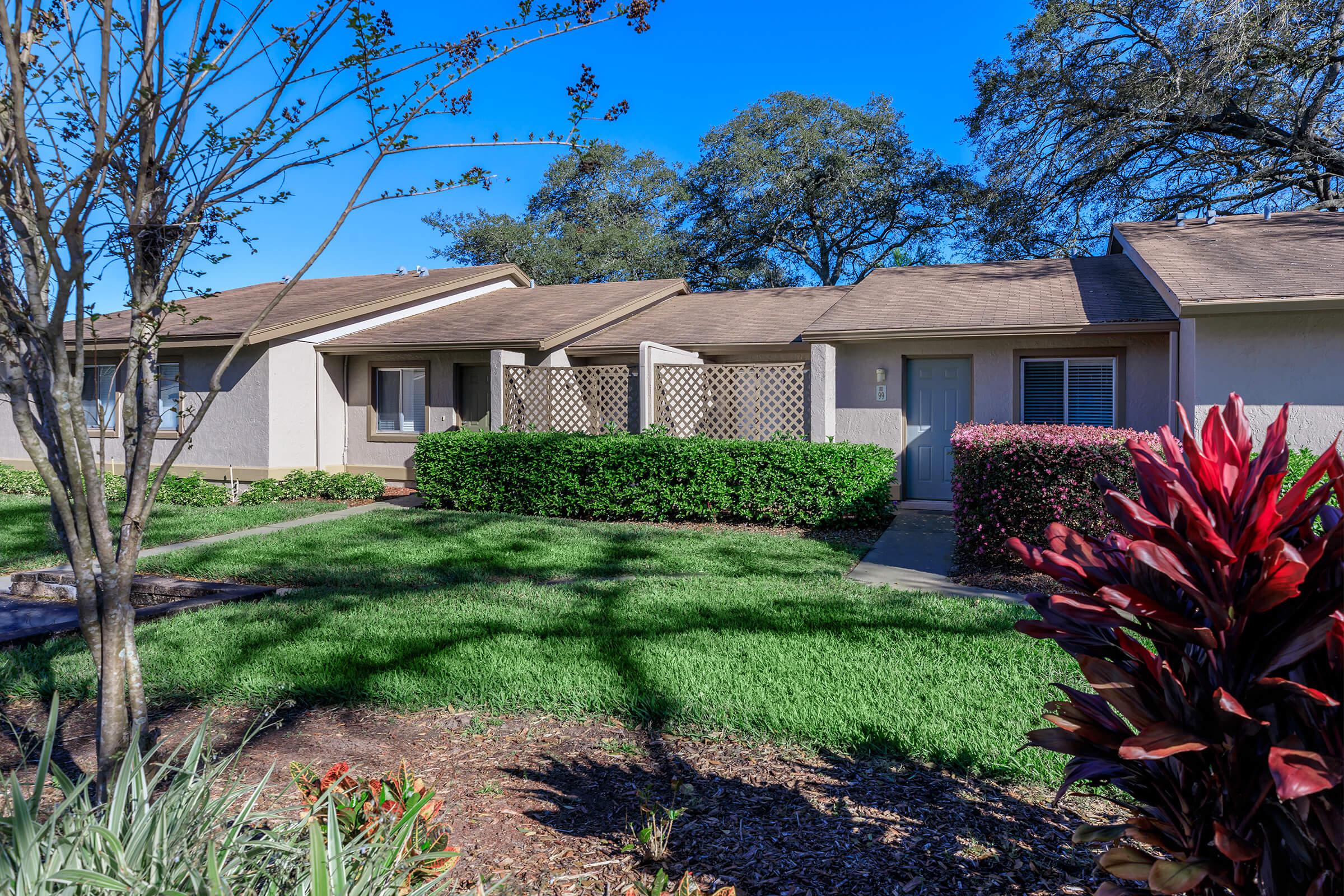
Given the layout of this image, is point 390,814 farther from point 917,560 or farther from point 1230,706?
point 917,560

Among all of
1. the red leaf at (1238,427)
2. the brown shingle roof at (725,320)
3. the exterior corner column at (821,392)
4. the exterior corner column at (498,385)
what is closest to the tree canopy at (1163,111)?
the brown shingle roof at (725,320)

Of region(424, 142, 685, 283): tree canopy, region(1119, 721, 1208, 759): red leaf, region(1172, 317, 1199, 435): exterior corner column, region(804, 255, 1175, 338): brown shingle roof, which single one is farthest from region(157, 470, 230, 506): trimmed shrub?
region(424, 142, 685, 283): tree canopy

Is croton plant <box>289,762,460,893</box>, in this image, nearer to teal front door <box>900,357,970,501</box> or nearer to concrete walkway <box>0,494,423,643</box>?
concrete walkway <box>0,494,423,643</box>

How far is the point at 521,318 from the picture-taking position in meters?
17.4

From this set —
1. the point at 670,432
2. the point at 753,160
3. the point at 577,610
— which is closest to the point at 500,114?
the point at 577,610

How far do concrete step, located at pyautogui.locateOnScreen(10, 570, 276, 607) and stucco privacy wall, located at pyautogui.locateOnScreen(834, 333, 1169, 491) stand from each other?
30.6ft

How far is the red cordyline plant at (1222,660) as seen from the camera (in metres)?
1.66

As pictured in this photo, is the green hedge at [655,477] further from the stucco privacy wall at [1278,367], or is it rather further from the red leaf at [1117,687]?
the red leaf at [1117,687]

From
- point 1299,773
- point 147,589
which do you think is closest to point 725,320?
point 147,589

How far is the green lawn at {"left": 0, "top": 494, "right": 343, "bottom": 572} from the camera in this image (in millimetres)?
9391

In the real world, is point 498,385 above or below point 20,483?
above

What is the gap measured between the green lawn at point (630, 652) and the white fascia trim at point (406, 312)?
338 inches

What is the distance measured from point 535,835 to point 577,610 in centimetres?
345

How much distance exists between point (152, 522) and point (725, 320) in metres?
10.7
